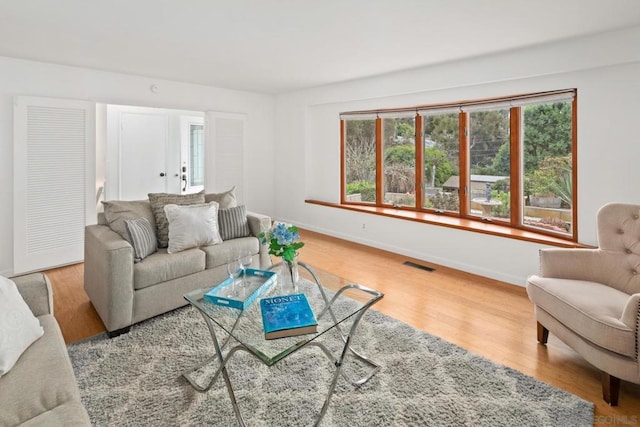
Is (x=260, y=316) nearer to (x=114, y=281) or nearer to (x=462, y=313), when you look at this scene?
(x=114, y=281)

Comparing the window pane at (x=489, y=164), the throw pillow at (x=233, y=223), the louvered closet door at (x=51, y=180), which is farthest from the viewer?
the window pane at (x=489, y=164)

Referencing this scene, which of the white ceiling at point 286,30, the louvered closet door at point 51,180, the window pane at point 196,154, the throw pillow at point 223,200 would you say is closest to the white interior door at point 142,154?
the window pane at point 196,154

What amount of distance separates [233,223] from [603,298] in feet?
9.61

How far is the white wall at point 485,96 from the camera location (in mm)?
3008

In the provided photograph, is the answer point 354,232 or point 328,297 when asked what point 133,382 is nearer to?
point 328,297

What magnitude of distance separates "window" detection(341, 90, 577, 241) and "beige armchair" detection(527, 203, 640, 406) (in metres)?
1.15

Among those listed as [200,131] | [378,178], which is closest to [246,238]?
[378,178]

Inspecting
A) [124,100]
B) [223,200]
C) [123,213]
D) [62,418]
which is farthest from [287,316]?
[124,100]

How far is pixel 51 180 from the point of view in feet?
13.2

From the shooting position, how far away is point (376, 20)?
2777 millimetres

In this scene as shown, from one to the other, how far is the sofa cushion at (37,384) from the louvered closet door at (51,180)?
3082 mm

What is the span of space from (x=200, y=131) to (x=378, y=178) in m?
3.26

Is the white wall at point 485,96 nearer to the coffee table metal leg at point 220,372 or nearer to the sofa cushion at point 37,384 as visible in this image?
the coffee table metal leg at point 220,372

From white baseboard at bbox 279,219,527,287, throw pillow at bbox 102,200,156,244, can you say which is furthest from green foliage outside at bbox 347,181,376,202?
throw pillow at bbox 102,200,156,244
